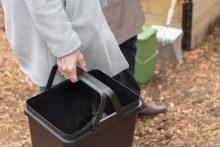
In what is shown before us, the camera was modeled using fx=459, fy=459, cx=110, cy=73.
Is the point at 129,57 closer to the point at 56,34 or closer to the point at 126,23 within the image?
the point at 126,23

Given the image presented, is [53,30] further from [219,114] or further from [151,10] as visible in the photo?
[151,10]

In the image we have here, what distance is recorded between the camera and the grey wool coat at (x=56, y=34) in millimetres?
1515

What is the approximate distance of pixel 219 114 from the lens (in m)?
2.86

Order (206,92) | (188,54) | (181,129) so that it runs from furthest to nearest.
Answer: (188,54)
(206,92)
(181,129)

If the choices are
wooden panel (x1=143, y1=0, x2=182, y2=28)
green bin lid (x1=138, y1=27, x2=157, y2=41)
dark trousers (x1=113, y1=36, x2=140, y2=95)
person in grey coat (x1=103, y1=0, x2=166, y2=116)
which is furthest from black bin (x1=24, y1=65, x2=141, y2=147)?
wooden panel (x1=143, y1=0, x2=182, y2=28)

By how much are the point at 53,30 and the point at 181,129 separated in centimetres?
144

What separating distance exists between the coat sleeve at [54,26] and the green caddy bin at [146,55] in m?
1.58

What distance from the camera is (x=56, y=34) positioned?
1.52m

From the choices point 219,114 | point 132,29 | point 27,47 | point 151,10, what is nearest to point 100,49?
point 27,47

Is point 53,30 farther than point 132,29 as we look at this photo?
No

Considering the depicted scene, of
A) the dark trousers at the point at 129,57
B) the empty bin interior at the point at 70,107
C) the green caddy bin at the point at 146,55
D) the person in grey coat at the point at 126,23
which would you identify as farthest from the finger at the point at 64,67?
the green caddy bin at the point at 146,55

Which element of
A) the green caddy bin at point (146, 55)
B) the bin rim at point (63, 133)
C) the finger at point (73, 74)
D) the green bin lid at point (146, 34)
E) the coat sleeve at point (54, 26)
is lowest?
the green caddy bin at point (146, 55)

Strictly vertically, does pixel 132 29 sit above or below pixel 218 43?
above

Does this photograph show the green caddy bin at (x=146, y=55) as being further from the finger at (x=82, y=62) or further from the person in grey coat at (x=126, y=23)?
the finger at (x=82, y=62)
